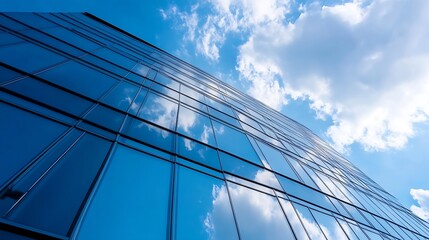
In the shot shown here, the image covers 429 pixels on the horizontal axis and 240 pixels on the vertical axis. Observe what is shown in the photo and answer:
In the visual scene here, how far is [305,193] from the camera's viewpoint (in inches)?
380

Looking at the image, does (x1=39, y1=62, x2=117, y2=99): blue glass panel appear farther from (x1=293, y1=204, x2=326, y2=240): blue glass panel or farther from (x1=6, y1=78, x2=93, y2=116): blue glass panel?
(x1=293, y1=204, x2=326, y2=240): blue glass panel

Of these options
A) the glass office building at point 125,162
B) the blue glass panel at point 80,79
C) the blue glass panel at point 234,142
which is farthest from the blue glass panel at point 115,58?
the blue glass panel at point 234,142

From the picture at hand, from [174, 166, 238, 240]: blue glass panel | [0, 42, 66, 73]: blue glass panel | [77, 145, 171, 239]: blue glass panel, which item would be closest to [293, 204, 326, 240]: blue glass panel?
[174, 166, 238, 240]: blue glass panel

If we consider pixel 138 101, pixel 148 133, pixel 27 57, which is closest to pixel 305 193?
pixel 148 133

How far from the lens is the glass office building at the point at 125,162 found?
12.0 ft

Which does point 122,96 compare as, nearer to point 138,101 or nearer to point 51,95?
point 138,101

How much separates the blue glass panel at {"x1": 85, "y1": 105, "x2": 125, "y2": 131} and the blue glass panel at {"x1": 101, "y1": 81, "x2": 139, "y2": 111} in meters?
0.42

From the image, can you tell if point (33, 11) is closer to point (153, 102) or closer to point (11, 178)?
point (153, 102)

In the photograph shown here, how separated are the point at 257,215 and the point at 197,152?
2.48 m

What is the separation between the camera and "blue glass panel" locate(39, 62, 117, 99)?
6.64m

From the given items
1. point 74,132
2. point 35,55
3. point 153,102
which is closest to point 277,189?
point 153,102

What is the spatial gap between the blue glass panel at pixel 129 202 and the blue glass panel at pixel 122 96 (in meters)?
2.19

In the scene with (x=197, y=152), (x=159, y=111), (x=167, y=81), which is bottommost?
(x=197, y=152)

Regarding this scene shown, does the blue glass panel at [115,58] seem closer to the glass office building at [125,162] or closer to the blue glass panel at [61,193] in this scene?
the glass office building at [125,162]
